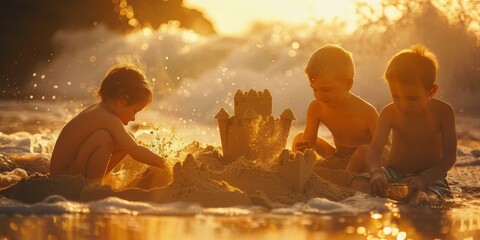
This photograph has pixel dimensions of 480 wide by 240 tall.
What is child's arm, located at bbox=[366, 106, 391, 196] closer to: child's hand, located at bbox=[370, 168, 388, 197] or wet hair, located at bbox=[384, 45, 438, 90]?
child's hand, located at bbox=[370, 168, 388, 197]

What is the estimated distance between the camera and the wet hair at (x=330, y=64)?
577 centimetres

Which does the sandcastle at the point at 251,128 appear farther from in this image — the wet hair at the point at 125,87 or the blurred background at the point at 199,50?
the blurred background at the point at 199,50

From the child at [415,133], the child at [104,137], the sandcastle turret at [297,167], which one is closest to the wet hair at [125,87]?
the child at [104,137]

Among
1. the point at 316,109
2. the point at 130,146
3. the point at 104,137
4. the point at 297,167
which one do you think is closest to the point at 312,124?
the point at 316,109

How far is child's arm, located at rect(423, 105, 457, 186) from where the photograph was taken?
5098 millimetres

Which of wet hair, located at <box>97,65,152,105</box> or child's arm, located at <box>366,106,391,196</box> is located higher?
wet hair, located at <box>97,65,152,105</box>

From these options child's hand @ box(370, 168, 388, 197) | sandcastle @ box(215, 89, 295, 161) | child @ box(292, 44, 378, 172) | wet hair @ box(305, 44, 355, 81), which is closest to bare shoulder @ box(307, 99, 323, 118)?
child @ box(292, 44, 378, 172)

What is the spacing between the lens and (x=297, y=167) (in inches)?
182

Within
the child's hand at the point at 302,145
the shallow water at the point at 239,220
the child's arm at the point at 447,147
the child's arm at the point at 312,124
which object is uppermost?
the child's arm at the point at 312,124

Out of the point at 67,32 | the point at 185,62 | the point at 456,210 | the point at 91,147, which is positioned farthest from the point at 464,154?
the point at 67,32

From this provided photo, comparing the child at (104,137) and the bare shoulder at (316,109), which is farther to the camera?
the bare shoulder at (316,109)

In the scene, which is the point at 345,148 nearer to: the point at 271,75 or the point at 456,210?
the point at 456,210

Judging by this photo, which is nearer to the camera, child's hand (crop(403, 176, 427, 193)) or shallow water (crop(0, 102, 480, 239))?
shallow water (crop(0, 102, 480, 239))

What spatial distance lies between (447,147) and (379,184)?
0.56m
